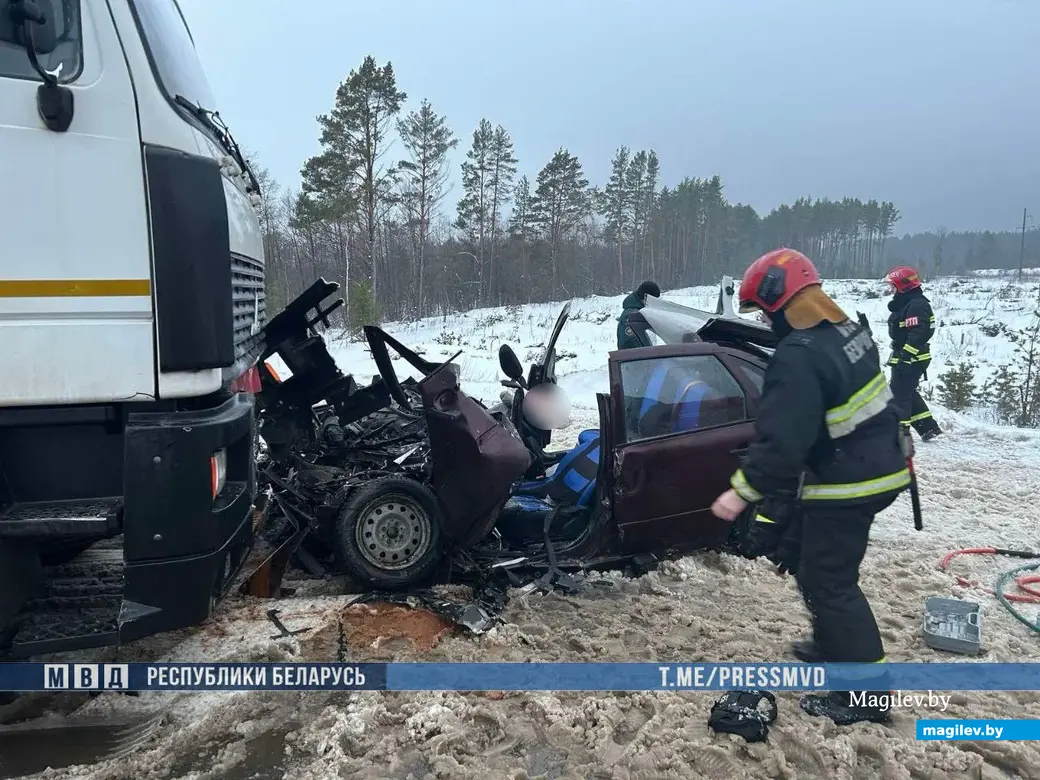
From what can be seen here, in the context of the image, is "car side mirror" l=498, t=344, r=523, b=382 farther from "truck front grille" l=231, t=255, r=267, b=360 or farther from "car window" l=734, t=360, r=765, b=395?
"truck front grille" l=231, t=255, r=267, b=360

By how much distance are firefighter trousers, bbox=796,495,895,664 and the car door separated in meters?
1.01

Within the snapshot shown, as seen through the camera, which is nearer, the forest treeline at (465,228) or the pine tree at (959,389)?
the pine tree at (959,389)

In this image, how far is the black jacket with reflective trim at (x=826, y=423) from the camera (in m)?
2.64

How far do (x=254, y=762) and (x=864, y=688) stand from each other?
102 inches

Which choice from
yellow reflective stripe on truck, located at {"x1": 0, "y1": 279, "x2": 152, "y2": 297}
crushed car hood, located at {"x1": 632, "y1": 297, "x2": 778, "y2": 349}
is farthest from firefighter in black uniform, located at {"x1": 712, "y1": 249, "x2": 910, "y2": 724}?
yellow reflective stripe on truck, located at {"x1": 0, "y1": 279, "x2": 152, "y2": 297}

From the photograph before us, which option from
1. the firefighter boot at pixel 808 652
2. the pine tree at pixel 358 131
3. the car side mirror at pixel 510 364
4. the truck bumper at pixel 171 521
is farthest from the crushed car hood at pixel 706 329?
the pine tree at pixel 358 131

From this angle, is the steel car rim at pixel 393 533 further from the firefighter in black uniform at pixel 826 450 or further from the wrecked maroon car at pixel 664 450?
the firefighter in black uniform at pixel 826 450

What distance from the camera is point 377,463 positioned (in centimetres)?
432

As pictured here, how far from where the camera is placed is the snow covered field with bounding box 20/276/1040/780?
2553 mm

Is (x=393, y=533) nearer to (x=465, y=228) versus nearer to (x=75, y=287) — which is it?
(x=75, y=287)

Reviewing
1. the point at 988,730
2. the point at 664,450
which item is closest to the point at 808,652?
the point at 988,730

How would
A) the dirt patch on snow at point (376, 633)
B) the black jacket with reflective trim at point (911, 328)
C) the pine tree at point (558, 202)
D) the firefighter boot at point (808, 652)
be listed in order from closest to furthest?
the firefighter boot at point (808, 652), the dirt patch on snow at point (376, 633), the black jacket with reflective trim at point (911, 328), the pine tree at point (558, 202)

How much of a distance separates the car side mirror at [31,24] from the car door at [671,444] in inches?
115

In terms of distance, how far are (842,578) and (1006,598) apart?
2185 mm
